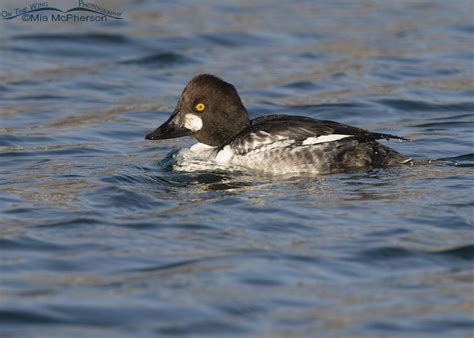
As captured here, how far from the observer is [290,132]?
1154 centimetres

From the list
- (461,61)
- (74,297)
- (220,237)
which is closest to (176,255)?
(220,237)

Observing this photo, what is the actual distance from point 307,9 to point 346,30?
1.88m

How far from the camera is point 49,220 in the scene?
393 inches

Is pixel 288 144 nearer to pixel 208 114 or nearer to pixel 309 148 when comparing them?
pixel 309 148

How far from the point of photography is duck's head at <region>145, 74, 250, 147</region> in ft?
39.5

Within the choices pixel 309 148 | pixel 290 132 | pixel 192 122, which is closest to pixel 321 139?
pixel 309 148

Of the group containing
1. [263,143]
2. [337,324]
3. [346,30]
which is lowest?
[337,324]

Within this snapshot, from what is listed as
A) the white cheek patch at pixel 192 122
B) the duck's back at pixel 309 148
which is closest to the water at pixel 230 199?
the duck's back at pixel 309 148

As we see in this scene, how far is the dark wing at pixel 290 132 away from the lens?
11.4 m

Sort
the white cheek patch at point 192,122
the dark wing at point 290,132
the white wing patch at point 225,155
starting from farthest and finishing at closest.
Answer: the white cheek patch at point 192,122, the white wing patch at point 225,155, the dark wing at point 290,132

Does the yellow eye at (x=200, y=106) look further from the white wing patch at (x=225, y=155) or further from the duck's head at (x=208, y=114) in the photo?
the white wing patch at (x=225, y=155)

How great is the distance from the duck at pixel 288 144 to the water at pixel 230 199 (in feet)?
0.77

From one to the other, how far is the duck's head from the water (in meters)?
0.47

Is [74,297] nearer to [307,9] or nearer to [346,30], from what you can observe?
[346,30]
